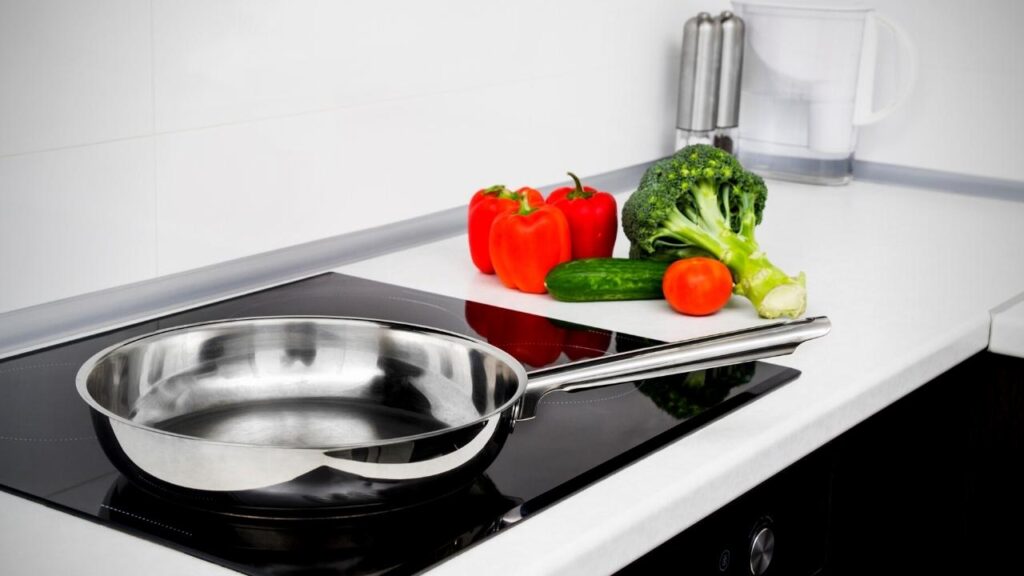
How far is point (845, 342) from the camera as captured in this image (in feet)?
4.39

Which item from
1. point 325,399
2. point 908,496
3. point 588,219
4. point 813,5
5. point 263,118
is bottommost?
point 908,496

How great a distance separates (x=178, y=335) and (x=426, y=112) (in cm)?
67

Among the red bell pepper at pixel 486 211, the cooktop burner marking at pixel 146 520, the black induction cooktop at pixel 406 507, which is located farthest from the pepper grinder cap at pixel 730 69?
the cooktop burner marking at pixel 146 520

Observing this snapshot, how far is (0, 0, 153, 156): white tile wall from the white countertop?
0.42 metres

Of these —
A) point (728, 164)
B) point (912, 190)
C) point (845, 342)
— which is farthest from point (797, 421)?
point (912, 190)

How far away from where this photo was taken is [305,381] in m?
1.12

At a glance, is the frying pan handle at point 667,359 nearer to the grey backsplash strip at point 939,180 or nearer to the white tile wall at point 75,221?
the white tile wall at point 75,221

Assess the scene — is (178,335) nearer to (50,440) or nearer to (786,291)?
(50,440)

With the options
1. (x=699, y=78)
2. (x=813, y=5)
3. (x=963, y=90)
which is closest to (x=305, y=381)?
(x=699, y=78)

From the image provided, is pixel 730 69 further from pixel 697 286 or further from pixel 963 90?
pixel 697 286

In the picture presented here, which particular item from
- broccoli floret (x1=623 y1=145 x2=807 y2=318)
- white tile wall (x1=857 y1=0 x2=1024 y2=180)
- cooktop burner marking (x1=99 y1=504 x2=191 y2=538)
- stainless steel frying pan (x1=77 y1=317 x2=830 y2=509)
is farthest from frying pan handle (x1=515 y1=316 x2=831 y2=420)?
white tile wall (x1=857 y1=0 x2=1024 y2=180)

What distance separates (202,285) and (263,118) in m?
0.21

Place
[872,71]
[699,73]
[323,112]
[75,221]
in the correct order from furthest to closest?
[872,71], [699,73], [323,112], [75,221]

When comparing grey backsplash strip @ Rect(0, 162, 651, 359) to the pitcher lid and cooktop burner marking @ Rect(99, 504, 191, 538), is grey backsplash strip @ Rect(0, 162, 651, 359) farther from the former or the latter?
the pitcher lid
